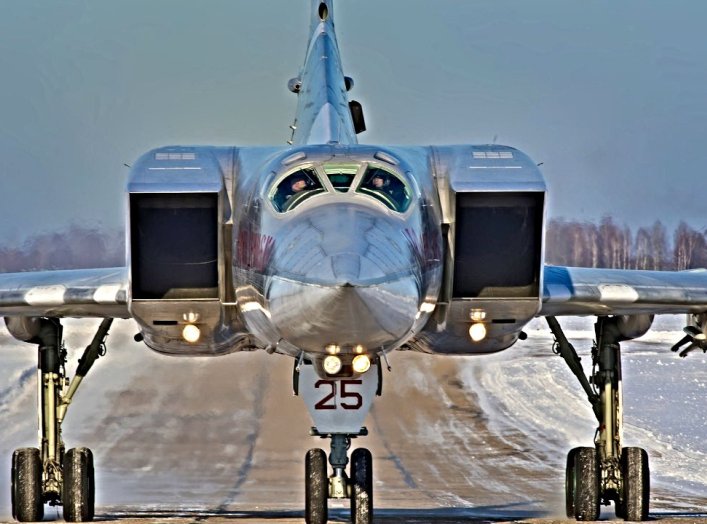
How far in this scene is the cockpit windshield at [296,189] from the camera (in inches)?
417

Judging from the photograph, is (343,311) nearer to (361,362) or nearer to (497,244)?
(361,362)

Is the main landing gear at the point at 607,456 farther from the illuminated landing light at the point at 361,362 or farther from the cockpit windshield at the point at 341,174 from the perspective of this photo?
the illuminated landing light at the point at 361,362

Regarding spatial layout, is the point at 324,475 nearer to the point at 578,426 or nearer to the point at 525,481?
the point at 525,481

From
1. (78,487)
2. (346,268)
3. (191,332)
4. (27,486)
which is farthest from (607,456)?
(346,268)

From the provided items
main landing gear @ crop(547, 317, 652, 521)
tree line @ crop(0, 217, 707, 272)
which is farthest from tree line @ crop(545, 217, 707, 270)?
main landing gear @ crop(547, 317, 652, 521)

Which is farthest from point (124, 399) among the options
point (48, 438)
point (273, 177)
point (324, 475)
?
point (273, 177)

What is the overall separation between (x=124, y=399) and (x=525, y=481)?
1005 centimetres

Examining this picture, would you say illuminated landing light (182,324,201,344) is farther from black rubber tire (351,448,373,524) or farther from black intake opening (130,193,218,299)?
black rubber tire (351,448,373,524)

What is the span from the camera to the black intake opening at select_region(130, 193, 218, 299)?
36.6ft

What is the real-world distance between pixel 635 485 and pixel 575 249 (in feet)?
120

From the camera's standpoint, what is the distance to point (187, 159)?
11.5 m

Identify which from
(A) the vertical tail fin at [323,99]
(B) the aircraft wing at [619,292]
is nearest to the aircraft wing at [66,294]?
(A) the vertical tail fin at [323,99]

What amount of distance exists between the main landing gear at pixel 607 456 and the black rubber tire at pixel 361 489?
9.66ft

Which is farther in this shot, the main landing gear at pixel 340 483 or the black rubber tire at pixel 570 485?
the black rubber tire at pixel 570 485
